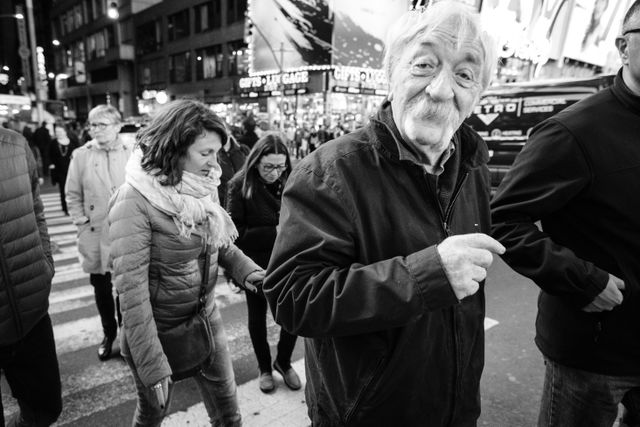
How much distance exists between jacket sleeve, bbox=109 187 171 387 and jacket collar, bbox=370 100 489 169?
1.27m

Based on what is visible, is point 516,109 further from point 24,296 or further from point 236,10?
point 236,10

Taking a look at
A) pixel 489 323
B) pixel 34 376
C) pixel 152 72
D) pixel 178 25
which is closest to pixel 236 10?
pixel 178 25

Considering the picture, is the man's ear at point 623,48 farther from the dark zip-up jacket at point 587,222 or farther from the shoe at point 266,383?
the shoe at point 266,383

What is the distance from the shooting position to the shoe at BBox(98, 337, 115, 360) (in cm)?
394

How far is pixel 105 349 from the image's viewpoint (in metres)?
3.96

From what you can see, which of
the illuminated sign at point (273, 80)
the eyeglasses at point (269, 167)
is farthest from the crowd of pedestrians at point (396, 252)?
the illuminated sign at point (273, 80)

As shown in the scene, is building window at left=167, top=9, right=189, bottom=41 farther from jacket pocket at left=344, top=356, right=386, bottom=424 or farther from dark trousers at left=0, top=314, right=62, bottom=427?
jacket pocket at left=344, top=356, right=386, bottom=424

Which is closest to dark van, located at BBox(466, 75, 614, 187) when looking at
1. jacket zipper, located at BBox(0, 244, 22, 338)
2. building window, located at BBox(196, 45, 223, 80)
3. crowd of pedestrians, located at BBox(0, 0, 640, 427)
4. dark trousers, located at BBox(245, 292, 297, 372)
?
dark trousers, located at BBox(245, 292, 297, 372)

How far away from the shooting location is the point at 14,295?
211 cm

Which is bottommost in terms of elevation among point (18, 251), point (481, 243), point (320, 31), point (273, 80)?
point (18, 251)

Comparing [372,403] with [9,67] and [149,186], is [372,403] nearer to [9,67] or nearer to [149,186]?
[149,186]

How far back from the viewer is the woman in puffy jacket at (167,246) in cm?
205

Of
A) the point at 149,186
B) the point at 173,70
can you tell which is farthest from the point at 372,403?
the point at 173,70

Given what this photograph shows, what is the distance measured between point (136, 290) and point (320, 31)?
33237mm
